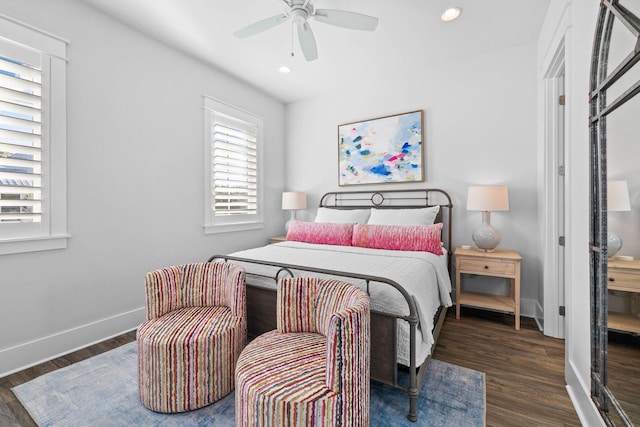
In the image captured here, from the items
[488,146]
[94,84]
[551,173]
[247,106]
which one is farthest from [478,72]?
→ [94,84]

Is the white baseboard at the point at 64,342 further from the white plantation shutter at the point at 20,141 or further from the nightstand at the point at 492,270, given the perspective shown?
the nightstand at the point at 492,270

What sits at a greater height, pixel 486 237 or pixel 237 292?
pixel 486 237

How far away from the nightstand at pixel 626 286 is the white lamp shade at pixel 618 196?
0.23m

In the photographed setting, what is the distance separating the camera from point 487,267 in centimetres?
279

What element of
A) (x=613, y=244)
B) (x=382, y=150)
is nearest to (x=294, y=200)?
(x=382, y=150)

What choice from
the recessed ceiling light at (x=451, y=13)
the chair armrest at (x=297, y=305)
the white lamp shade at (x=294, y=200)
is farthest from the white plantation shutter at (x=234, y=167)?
the recessed ceiling light at (x=451, y=13)

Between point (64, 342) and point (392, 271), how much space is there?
8.75 ft

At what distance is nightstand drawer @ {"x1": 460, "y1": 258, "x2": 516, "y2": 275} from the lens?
2.71 meters

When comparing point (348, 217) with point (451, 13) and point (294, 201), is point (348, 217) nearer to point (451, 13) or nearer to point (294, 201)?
point (294, 201)

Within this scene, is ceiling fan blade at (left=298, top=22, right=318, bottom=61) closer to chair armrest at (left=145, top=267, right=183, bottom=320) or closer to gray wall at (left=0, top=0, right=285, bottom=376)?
gray wall at (left=0, top=0, right=285, bottom=376)

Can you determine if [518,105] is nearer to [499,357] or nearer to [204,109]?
[499,357]

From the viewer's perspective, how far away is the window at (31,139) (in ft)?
6.63

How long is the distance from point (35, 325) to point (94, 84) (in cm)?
200

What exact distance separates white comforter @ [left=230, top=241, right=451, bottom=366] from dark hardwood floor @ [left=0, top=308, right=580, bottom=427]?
46 cm
